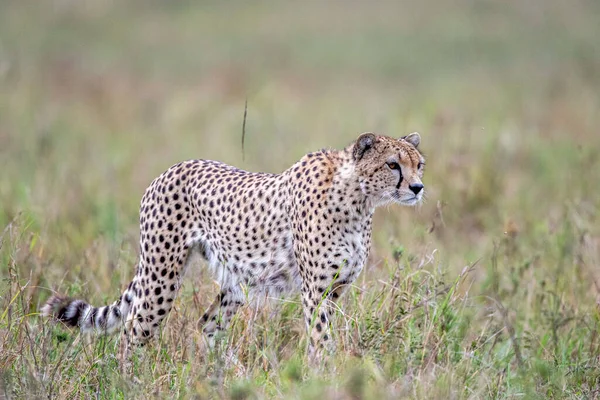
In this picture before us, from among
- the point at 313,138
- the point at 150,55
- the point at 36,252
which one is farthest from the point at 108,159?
the point at 150,55

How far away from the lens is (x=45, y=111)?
9688 millimetres

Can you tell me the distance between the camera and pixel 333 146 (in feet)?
28.4

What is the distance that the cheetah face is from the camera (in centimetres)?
378

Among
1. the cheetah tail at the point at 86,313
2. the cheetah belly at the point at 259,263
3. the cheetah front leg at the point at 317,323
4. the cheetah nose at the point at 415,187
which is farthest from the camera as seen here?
the cheetah belly at the point at 259,263

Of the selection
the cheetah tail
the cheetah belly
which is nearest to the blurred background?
the cheetah belly

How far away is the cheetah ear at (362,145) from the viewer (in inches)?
150

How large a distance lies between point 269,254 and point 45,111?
20.5 feet

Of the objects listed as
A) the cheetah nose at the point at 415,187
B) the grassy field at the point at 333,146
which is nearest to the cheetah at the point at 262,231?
the cheetah nose at the point at 415,187

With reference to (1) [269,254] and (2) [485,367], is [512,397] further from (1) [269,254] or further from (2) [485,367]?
(1) [269,254]

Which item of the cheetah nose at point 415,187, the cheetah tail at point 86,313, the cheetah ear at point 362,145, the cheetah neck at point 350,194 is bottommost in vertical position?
the cheetah tail at point 86,313

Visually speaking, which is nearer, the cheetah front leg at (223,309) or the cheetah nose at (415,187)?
the cheetah nose at (415,187)

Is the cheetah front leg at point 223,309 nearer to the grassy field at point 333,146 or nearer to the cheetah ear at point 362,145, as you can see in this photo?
the grassy field at point 333,146

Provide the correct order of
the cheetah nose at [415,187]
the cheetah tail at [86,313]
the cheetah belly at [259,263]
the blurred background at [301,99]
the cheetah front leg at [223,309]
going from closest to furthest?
the cheetah nose at [415,187], the cheetah tail at [86,313], the cheetah belly at [259,263], the cheetah front leg at [223,309], the blurred background at [301,99]

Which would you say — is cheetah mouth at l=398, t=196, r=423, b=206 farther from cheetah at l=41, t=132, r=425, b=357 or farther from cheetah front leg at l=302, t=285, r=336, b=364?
cheetah front leg at l=302, t=285, r=336, b=364
